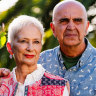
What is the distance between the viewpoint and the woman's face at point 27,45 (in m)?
2.11

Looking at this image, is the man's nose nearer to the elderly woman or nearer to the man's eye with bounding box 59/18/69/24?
the man's eye with bounding box 59/18/69/24

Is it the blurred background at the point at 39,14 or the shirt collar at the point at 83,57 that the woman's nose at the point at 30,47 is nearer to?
the shirt collar at the point at 83,57

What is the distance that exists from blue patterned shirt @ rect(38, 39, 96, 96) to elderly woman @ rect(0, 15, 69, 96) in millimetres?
647

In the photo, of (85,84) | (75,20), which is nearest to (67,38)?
(75,20)

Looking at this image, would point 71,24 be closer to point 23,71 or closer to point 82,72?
point 82,72

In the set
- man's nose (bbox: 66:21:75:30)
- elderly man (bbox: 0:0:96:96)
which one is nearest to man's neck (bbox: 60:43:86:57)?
elderly man (bbox: 0:0:96:96)

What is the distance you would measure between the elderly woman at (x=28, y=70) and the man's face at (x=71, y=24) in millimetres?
653

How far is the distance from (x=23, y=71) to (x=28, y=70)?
0.12 feet

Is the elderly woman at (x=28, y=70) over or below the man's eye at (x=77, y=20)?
below

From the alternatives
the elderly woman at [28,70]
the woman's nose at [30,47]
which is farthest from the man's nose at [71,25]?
the woman's nose at [30,47]

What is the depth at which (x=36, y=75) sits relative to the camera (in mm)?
2176

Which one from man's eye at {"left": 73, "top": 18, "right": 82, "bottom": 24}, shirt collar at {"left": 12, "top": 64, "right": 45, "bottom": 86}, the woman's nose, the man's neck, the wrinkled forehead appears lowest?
shirt collar at {"left": 12, "top": 64, "right": 45, "bottom": 86}

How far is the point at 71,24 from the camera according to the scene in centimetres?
280

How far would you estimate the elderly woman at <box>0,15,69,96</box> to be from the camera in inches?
83.3
